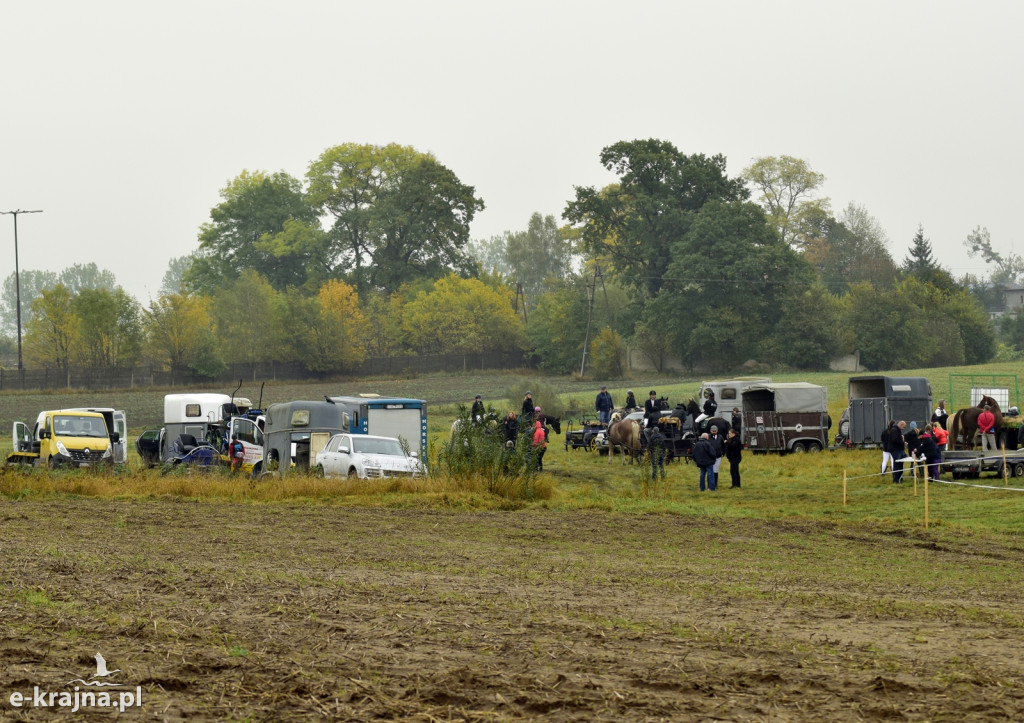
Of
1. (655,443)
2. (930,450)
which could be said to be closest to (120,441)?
(655,443)

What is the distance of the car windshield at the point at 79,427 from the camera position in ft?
115

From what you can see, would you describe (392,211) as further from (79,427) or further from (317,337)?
(79,427)

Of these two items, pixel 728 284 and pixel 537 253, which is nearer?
pixel 728 284

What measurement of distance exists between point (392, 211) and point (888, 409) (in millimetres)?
75259

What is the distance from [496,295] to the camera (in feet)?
334

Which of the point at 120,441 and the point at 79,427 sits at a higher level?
the point at 79,427

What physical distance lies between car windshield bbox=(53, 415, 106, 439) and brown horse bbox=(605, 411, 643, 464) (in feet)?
48.8

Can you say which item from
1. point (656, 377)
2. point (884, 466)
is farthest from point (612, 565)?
point (656, 377)

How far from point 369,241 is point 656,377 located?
35.2m

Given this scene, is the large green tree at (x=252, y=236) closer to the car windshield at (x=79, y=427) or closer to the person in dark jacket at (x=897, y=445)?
the car windshield at (x=79, y=427)

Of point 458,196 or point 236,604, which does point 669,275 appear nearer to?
point 458,196

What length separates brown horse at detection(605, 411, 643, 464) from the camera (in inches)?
1345

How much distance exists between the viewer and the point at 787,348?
88062mm

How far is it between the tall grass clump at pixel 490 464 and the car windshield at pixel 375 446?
3843mm
